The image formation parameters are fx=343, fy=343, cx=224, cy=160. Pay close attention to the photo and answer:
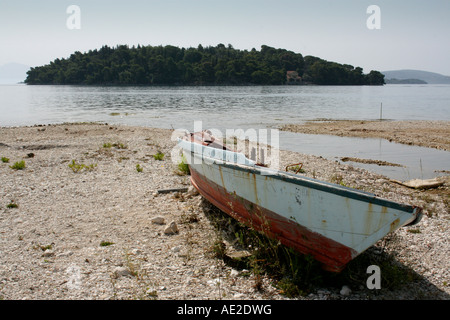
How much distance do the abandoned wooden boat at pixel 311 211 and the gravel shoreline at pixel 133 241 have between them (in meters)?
0.68

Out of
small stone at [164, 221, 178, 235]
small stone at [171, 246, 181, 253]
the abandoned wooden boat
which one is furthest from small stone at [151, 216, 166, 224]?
the abandoned wooden boat

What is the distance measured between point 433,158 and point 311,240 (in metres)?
13.0

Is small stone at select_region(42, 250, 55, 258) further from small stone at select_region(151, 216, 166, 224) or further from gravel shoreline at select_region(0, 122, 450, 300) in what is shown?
small stone at select_region(151, 216, 166, 224)

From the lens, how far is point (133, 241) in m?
6.57

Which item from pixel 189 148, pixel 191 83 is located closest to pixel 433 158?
pixel 189 148

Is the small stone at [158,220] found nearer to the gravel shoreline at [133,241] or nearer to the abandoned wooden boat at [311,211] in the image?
the gravel shoreline at [133,241]

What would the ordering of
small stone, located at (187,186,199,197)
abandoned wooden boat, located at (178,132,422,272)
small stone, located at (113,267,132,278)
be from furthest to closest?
small stone, located at (187,186,199,197), small stone, located at (113,267,132,278), abandoned wooden boat, located at (178,132,422,272)

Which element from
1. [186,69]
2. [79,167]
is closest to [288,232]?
[79,167]

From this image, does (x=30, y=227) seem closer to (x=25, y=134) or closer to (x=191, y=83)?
(x=25, y=134)

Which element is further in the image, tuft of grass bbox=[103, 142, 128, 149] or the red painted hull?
tuft of grass bbox=[103, 142, 128, 149]

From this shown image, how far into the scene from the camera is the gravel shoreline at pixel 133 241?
5.00m

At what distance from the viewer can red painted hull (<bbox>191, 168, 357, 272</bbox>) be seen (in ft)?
16.9

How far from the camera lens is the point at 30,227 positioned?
7.14 m

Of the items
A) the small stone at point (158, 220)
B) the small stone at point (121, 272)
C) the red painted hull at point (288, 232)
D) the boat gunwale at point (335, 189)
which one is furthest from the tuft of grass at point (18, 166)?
the boat gunwale at point (335, 189)
